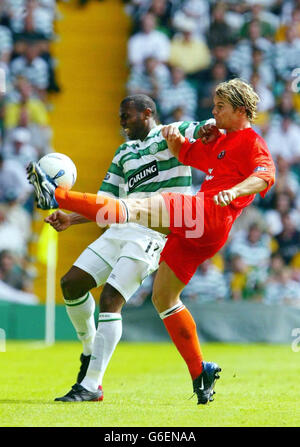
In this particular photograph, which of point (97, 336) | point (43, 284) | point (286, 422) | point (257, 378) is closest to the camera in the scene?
point (286, 422)

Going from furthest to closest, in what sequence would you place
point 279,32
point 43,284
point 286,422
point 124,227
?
point 279,32, point 43,284, point 124,227, point 286,422

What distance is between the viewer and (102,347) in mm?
5789

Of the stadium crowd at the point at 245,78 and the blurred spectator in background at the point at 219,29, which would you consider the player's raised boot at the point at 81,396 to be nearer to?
the stadium crowd at the point at 245,78

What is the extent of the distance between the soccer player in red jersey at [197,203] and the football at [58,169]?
288 mm

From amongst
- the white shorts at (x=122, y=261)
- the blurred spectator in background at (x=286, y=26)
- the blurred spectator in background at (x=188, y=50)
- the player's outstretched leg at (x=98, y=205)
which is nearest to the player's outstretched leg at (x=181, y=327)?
the white shorts at (x=122, y=261)

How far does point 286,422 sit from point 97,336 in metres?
1.57

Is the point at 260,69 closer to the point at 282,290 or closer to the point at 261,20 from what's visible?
the point at 261,20

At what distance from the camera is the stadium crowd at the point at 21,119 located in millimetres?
12766

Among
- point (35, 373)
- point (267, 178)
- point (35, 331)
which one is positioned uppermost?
point (267, 178)

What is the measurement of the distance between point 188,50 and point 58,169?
8648mm

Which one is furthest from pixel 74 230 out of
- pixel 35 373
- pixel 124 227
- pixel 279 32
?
pixel 124 227

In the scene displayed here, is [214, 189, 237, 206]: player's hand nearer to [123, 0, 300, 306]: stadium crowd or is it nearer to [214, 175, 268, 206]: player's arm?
[214, 175, 268, 206]: player's arm
